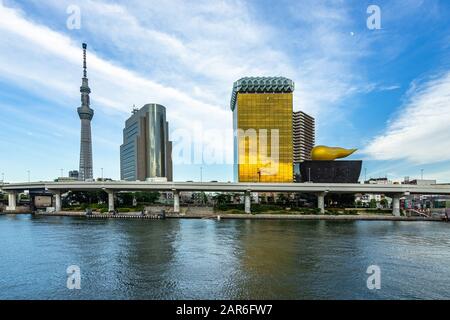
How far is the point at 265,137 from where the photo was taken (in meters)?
132

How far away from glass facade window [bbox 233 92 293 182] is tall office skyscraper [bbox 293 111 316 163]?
44982 mm

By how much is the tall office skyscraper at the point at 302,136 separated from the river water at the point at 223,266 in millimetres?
133638

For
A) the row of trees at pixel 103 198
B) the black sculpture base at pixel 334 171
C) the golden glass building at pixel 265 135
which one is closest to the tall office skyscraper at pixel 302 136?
the golden glass building at pixel 265 135

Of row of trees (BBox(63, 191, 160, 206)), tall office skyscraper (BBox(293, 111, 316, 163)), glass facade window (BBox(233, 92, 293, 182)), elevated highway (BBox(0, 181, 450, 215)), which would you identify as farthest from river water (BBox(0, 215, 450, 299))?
tall office skyscraper (BBox(293, 111, 316, 163))

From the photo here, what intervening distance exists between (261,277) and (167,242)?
19068 millimetres

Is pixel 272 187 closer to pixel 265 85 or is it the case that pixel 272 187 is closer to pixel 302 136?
pixel 265 85

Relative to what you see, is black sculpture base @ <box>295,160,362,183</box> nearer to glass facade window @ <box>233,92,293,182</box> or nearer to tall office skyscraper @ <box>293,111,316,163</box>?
glass facade window @ <box>233,92,293,182</box>

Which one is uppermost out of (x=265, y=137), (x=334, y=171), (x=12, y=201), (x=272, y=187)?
(x=265, y=137)

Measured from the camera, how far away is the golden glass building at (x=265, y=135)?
131 metres

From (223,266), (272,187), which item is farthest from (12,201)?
(223,266)

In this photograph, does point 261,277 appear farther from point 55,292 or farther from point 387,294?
point 55,292

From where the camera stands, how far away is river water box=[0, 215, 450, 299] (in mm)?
20766

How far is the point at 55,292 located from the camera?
20.7 meters

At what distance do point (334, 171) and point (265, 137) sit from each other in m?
44.3
